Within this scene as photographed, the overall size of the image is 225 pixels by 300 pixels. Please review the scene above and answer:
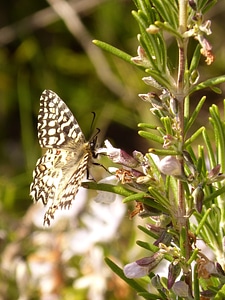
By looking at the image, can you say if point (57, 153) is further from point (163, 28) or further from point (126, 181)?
point (163, 28)

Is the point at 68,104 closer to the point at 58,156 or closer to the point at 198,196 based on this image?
the point at 58,156

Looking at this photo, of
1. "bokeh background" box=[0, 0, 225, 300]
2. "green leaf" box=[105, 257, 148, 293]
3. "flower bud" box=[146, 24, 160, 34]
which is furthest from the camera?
"bokeh background" box=[0, 0, 225, 300]

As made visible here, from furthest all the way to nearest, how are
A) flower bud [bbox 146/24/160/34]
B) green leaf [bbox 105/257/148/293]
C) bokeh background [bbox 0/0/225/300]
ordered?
bokeh background [bbox 0/0/225/300], green leaf [bbox 105/257/148/293], flower bud [bbox 146/24/160/34]

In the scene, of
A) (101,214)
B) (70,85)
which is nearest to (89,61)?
(70,85)

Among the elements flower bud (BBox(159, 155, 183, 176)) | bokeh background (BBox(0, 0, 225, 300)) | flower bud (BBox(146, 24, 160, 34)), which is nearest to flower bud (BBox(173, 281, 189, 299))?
flower bud (BBox(159, 155, 183, 176))

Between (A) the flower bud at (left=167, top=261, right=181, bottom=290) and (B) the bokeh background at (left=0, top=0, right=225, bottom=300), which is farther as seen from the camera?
(B) the bokeh background at (left=0, top=0, right=225, bottom=300)

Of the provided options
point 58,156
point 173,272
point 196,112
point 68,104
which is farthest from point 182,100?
point 68,104

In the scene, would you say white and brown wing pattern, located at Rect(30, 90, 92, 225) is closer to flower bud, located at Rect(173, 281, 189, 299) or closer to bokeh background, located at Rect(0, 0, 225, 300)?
flower bud, located at Rect(173, 281, 189, 299)

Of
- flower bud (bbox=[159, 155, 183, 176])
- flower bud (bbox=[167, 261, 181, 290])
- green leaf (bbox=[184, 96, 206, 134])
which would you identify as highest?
green leaf (bbox=[184, 96, 206, 134])
